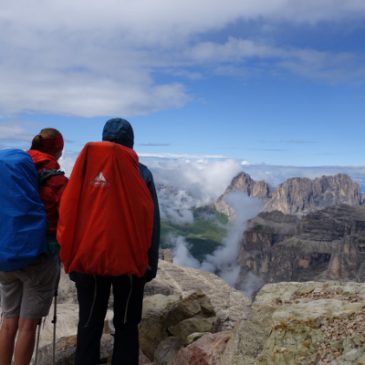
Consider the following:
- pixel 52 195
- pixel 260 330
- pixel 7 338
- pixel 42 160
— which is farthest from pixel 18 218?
pixel 260 330

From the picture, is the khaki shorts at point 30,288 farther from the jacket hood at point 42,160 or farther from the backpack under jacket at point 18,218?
the jacket hood at point 42,160

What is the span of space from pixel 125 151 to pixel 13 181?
6.37 feet

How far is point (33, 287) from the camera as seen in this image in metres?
7.98

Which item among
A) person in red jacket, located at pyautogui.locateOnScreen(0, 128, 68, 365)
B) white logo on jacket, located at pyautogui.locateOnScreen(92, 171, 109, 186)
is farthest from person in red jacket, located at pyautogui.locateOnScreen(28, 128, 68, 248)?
white logo on jacket, located at pyautogui.locateOnScreen(92, 171, 109, 186)

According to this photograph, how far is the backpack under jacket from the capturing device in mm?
7488

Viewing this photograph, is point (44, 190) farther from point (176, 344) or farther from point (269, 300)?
point (176, 344)

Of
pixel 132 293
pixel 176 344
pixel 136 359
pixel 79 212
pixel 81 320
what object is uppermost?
pixel 79 212

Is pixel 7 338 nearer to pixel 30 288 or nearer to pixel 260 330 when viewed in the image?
pixel 30 288

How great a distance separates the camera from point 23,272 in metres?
7.86

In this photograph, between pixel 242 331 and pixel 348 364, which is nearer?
pixel 348 364

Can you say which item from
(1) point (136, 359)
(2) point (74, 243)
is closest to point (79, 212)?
(2) point (74, 243)

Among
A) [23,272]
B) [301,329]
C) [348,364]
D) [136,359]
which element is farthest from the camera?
[136,359]

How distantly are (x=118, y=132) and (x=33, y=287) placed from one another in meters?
3.11

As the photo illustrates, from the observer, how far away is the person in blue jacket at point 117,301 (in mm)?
7859
